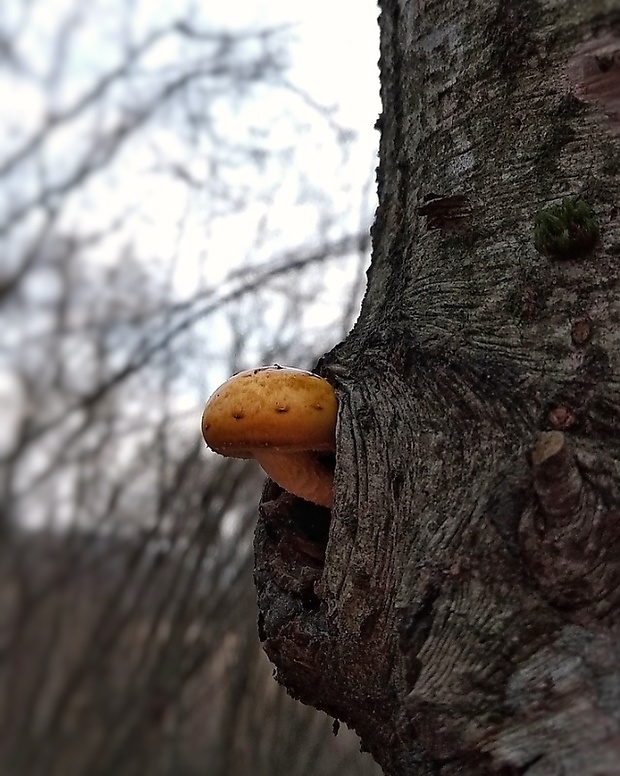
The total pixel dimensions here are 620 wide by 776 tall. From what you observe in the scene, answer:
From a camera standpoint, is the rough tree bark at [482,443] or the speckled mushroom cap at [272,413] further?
the speckled mushroom cap at [272,413]

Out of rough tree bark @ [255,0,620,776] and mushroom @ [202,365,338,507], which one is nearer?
rough tree bark @ [255,0,620,776]

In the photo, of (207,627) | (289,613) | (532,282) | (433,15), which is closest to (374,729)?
(289,613)

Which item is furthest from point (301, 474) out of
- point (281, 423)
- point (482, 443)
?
point (482, 443)

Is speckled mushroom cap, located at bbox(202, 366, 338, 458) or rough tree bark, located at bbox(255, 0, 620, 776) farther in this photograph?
speckled mushroom cap, located at bbox(202, 366, 338, 458)

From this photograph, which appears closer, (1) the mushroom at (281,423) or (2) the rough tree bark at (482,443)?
(2) the rough tree bark at (482,443)

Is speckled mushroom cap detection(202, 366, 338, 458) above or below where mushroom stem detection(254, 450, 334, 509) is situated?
above

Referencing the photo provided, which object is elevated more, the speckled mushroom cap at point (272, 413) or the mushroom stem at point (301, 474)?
the speckled mushroom cap at point (272, 413)

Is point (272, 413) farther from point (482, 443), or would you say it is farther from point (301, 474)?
point (482, 443)
